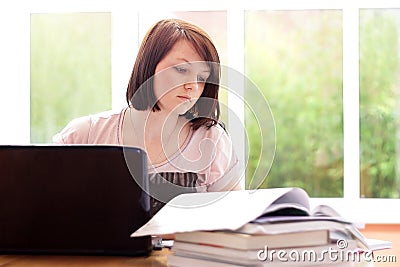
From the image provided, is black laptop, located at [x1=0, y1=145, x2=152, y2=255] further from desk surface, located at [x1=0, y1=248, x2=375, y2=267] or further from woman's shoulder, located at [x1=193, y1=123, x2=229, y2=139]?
woman's shoulder, located at [x1=193, y1=123, x2=229, y2=139]

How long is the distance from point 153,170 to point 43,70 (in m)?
1.92

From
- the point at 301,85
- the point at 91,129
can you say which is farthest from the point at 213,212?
the point at 301,85

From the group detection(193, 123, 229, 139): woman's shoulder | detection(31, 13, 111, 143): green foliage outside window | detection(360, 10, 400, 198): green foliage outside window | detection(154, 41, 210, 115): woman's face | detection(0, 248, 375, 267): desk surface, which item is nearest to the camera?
detection(0, 248, 375, 267): desk surface

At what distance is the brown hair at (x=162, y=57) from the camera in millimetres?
1830

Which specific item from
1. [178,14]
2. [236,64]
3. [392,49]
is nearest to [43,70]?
[178,14]

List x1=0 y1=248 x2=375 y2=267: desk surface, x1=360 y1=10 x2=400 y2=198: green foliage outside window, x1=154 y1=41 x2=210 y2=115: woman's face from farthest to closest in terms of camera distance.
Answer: x1=360 y1=10 x2=400 y2=198: green foliage outside window < x1=154 y1=41 x2=210 y2=115: woman's face < x1=0 y1=248 x2=375 y2=267: desk surface

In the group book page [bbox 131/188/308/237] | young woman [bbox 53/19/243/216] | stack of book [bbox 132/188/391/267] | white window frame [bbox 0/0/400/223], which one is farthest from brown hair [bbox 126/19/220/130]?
white window frame [bbox 0/0/400/223]

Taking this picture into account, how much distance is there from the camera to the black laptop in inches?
49.7

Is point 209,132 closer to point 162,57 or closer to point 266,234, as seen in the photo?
point 162,57

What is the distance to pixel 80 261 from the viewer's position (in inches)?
50.5

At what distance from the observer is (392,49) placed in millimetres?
3342

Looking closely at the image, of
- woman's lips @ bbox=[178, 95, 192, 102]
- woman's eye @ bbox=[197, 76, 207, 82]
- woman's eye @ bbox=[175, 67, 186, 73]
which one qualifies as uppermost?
woman's eye @ bbox=[175, 67, 186, 73]

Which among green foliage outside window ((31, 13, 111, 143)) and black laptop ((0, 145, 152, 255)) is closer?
black laptop ((0, 145, 152, 255))

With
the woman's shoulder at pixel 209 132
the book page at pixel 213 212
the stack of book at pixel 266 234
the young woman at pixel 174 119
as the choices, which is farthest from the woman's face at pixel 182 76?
the stack of book at pixel 266 234
